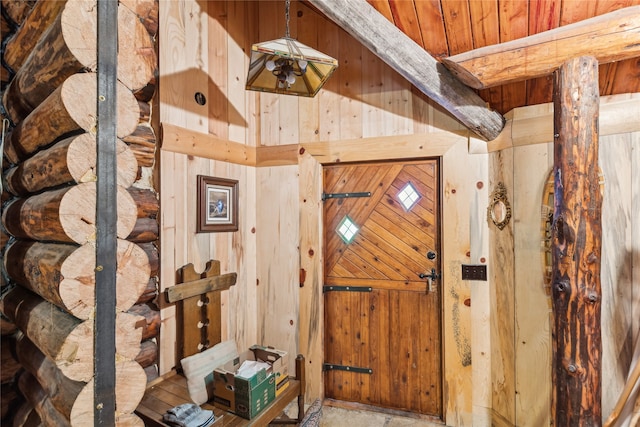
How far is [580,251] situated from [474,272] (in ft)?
2.66

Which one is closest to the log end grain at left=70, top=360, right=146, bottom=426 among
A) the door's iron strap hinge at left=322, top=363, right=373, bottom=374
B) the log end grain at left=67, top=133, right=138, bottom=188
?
the log end grain at left=67, top=133, right=138, bottom=188

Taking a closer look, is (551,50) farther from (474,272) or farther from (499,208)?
(474,272)

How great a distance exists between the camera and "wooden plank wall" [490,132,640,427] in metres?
2.00

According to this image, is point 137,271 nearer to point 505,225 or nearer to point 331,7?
point 331,7

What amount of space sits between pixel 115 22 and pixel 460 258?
2462 mm

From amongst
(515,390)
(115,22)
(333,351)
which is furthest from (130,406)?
(515,390)

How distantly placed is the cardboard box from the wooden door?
917 mm

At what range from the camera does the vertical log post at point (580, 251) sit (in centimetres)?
180

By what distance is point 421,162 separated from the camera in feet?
9.00

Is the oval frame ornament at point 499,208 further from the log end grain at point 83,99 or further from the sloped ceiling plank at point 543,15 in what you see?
the log end grain at point 83,99

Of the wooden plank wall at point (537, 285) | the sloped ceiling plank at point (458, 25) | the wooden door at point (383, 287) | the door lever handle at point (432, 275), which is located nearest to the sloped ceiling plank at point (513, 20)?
the sloped ceiling plank at point (458, 25)

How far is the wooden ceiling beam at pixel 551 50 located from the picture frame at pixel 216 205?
1856 mm

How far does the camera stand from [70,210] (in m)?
1.09

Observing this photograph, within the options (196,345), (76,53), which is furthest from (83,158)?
(196,345)
